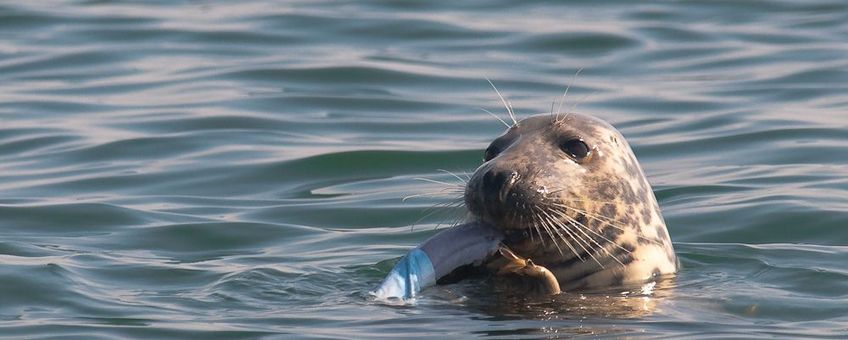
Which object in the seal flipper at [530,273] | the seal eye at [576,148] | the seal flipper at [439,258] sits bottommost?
the seal flipper at [530,273]

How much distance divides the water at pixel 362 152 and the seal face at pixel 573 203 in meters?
0.21

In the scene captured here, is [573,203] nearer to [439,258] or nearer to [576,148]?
[576,148]

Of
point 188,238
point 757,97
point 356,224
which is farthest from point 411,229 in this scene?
point 757,97

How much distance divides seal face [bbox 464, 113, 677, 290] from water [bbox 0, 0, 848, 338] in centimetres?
21

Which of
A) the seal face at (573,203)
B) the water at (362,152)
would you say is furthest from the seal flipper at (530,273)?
the seal face at (573,203)

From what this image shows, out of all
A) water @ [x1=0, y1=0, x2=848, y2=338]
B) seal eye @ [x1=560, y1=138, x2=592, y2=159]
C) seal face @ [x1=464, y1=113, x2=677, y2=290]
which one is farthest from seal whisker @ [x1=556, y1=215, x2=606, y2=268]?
seal eye @ [x1=560, y1=138, x2=592, y2=159]

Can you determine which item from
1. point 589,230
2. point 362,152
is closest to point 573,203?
point 589,230

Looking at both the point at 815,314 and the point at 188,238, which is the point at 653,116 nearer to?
the point at 188,238

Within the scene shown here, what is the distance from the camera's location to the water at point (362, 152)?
7.53 m

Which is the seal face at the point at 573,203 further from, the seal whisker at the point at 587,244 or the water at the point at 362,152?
→ the water at the point at 362,152

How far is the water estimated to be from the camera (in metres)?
7.53

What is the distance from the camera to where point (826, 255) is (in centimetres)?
892

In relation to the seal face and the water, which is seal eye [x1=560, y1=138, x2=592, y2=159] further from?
the water

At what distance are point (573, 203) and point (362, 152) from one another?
14.6 ft
